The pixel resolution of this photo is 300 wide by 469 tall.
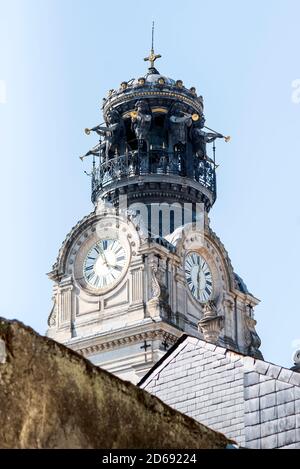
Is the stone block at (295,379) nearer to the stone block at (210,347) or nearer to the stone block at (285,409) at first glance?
→ the stone block at (285,409)

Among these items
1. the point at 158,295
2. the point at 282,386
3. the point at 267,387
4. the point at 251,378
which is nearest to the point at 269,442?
the point at 282,386

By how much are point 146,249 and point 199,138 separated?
8.22 m

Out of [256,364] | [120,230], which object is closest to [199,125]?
[120,230]

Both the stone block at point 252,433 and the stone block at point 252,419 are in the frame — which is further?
the stone block at point 252,419

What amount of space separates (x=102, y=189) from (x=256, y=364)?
41.2m

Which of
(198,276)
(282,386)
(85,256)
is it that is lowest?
(282,386)

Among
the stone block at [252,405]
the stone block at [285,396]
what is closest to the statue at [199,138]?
the stone block at [252,405]

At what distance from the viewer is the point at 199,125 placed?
2414 inches

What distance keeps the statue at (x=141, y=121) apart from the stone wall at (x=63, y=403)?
159 feet

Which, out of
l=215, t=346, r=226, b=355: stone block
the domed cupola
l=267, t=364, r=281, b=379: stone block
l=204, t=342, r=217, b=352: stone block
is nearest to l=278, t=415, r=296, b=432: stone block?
l=267, t=364, r=281, b=379: stone block

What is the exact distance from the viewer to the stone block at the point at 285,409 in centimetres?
1814

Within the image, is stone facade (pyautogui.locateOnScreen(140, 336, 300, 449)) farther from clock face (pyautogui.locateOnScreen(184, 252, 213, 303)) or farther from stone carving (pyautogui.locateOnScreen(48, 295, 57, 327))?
stone carving (pyautogui.locateOnScreen(48, 295, 57, 327))

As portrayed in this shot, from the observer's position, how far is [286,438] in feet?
59.2

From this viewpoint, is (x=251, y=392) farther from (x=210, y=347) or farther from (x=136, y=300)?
(x=136, y=300)
